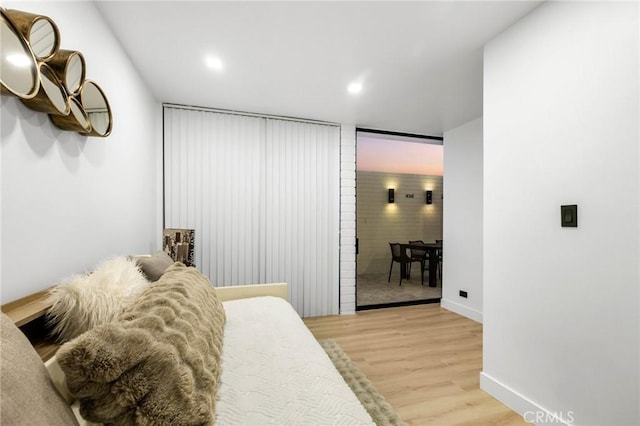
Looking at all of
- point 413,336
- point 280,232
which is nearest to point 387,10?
point 280,232

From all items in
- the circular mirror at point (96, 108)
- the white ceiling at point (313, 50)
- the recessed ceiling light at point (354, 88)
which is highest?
the white ceiling at point (313, 50)

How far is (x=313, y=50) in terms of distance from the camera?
2189 millimetres

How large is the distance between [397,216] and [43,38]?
Answer: 720 centimetres

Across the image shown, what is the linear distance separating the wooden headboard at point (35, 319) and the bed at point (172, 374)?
0.05 ft

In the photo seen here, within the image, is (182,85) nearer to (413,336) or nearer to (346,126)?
(346,126)

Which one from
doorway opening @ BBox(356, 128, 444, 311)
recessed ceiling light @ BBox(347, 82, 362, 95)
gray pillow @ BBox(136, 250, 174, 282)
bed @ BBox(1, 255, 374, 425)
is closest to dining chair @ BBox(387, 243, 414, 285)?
doorway opening @ BBox(356, 128, 444, 311)

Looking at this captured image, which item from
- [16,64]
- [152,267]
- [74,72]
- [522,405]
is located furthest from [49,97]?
[522,405]

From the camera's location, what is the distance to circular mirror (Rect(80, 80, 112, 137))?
60.4 inches

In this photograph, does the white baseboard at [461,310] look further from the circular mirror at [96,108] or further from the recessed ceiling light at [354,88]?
the circular mirror at [96,108]

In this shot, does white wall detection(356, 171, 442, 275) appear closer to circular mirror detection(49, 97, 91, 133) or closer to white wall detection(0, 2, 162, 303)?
white wall detection(0, 2, 162, 303)

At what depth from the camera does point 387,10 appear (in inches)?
69.0

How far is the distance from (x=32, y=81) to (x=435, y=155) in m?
6.32

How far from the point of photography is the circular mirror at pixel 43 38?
1.10 metres

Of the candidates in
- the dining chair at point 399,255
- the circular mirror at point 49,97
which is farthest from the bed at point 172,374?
the dining chair at point 399,255
